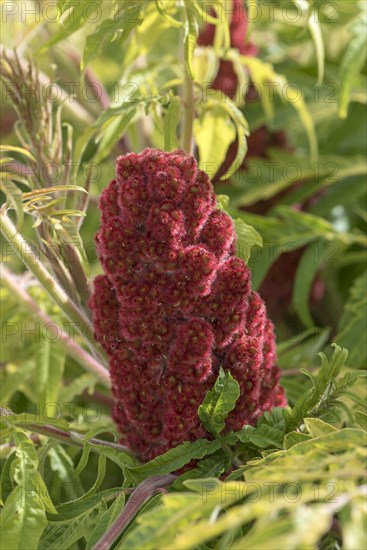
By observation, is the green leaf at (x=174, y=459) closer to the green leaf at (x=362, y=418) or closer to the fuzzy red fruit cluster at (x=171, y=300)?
the fuzzy red fruit cluster at (x=171, y=300)

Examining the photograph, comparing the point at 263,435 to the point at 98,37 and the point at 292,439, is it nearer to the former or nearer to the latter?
the point at 292,439

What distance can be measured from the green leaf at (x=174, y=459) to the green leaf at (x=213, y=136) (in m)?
0.62

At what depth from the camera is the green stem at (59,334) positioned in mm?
1578

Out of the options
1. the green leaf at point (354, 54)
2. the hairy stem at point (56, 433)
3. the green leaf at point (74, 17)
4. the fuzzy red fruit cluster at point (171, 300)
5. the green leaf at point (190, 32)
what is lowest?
the hairy stem at point (56, 433)

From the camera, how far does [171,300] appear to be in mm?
1281

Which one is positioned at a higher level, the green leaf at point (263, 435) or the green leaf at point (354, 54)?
the green leaf at point (354, 54)

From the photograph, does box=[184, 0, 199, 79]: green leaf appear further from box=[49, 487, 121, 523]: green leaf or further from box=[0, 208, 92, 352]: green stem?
box=[49, 487, 121, 523]: green leaf

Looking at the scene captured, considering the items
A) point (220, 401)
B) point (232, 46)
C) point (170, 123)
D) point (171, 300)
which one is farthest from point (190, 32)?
point (232, 46)

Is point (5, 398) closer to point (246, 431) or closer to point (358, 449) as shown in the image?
point (246, 431)

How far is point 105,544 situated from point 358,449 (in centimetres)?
34

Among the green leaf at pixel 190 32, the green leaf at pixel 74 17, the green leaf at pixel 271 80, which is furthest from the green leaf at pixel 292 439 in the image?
the green leaf at pixel 271 80

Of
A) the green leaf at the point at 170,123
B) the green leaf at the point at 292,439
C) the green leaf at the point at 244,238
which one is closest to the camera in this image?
the green leaf at the point at 292,439

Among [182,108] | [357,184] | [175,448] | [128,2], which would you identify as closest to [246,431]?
[175,448]

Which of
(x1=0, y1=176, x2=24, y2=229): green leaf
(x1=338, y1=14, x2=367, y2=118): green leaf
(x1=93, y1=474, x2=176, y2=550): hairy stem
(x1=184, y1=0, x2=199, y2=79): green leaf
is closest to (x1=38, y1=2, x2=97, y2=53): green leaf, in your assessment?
(x1=184, y1=0, x2=199, y2=79): green leaf
